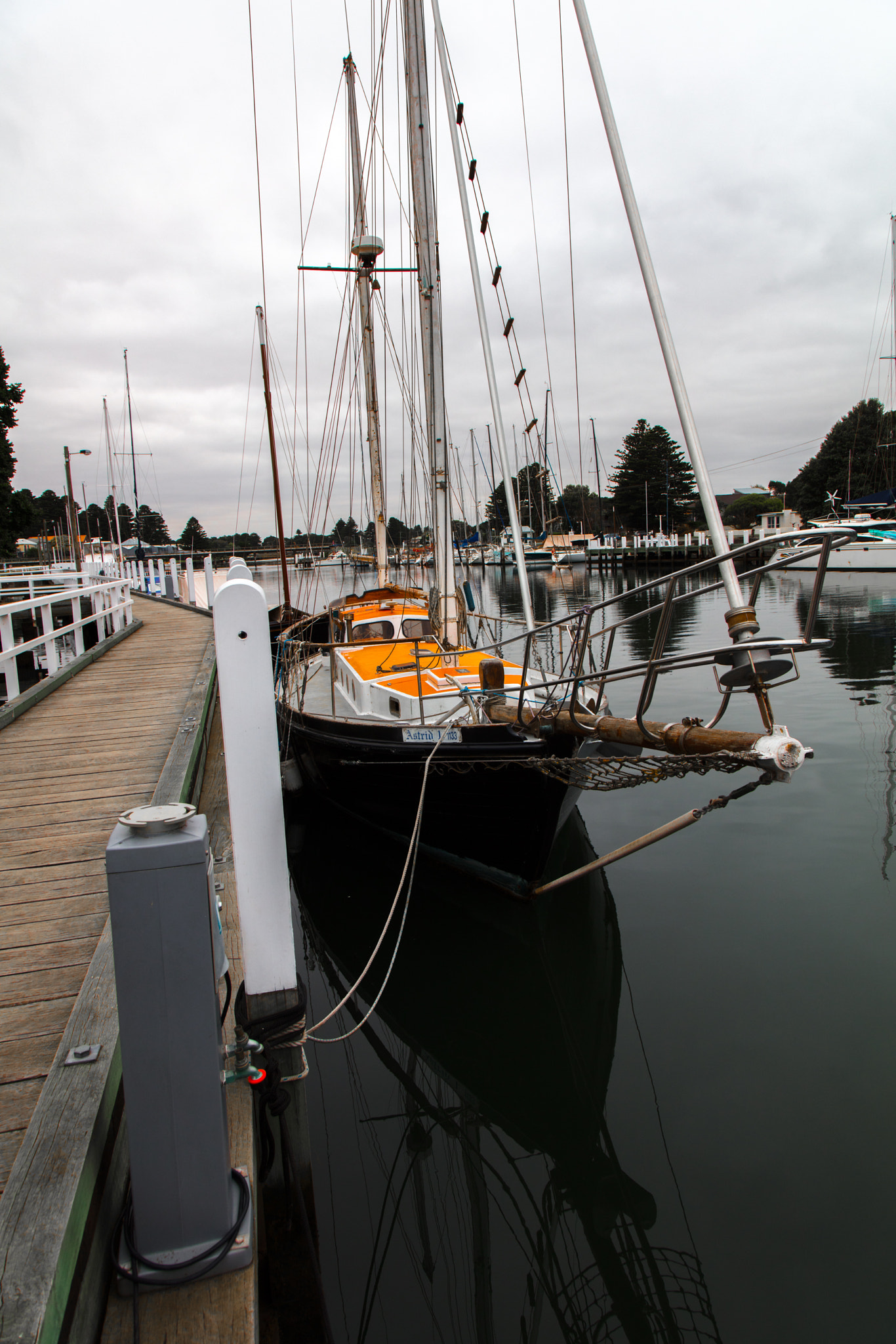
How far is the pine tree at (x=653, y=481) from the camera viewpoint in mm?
81688

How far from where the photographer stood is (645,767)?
4898 millimetres

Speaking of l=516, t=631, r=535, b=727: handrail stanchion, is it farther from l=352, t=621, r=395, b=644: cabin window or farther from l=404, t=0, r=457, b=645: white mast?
l=352, t=621, r=395, b=644: cabin window

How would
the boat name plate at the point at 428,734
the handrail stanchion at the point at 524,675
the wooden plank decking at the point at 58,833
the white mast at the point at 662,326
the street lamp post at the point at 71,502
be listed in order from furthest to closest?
the street lamp post at the point at 71,502
the boat name plate at the point at 428,734
the handrail stanchion at the point at 524,675
the white mast at the point at 662,326
the wooden plank decking at the point at 58,833

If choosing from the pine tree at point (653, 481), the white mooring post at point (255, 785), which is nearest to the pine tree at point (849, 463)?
the pine tree at point (653, 481)

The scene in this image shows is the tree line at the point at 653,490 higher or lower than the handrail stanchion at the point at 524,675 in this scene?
higher

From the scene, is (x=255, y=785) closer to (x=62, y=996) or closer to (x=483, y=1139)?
(x=62, y=996)

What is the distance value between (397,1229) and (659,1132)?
1.69 m

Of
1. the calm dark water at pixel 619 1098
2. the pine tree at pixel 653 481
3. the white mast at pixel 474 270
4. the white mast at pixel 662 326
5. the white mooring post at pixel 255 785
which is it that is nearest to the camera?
the white mooring post at pixel 255 785

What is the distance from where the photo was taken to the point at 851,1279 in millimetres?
3465

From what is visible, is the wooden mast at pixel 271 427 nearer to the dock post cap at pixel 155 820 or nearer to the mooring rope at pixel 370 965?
the mooring rope at pixel 370 965

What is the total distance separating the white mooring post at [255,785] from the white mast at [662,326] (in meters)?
2.40

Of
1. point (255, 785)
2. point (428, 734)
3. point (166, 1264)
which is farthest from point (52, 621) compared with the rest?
point (166, 1264)

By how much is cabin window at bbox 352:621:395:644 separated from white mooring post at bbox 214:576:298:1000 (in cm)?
740

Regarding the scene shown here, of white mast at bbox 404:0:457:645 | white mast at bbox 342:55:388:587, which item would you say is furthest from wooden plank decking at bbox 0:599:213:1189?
white mast at bbox 342:55:388:587
